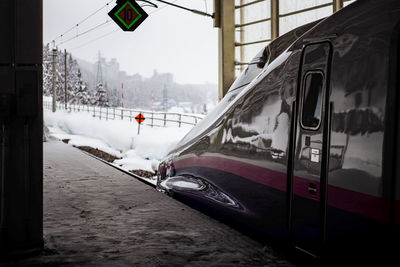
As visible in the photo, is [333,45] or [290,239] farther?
[290,239]

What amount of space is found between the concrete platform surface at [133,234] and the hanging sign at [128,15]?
10309 millimetres

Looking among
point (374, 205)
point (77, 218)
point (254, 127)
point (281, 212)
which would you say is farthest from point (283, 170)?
point (77, 218)

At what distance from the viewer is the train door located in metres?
3.92

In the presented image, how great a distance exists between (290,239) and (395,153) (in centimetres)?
145

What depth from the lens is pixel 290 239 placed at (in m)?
4.38

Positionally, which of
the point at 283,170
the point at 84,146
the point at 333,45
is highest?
the point at 333,45

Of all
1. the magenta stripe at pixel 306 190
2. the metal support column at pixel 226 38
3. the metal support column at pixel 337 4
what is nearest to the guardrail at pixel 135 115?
the metal support column at pixel 226 38

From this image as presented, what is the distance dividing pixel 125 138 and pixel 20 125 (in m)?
24.2

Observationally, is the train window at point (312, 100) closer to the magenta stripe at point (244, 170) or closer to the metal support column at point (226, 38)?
the magenta stripe at point (244, 170)

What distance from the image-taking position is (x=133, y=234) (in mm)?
5258

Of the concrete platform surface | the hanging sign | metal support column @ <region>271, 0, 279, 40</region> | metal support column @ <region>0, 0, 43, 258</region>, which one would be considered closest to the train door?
the concrete platform surface

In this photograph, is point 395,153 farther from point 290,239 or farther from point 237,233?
point 237,233

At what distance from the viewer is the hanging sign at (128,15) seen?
17562 mm

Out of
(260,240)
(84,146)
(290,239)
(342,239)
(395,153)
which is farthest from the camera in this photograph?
(84,146)
